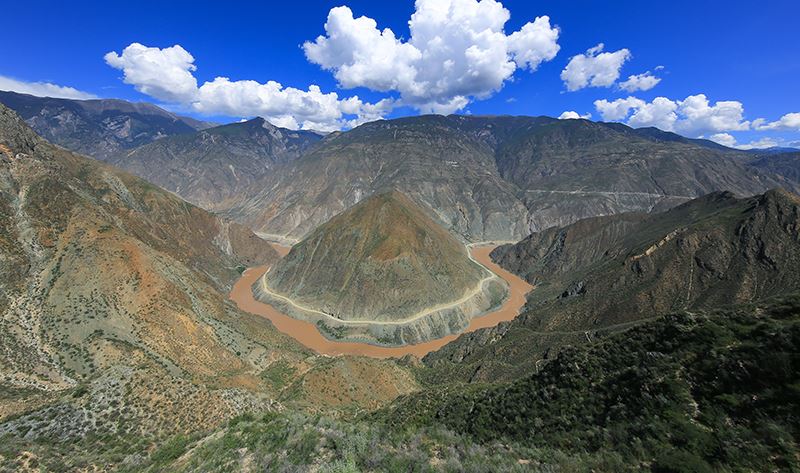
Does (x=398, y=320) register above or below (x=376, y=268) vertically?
below

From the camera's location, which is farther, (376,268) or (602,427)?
(376,268)

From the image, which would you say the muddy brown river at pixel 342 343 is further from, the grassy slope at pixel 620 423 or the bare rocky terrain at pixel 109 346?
the grassy slope at pixel 620 423

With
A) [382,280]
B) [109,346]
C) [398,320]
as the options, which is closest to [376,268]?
[382,280]

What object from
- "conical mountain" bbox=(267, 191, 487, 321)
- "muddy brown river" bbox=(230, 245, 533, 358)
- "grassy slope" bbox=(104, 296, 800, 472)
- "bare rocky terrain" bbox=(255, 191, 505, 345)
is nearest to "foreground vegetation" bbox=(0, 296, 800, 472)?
"grassy slope" bbox=(104, 296, 800, 472)

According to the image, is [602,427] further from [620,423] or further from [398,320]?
[398,320]

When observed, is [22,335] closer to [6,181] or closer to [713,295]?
[6,181]

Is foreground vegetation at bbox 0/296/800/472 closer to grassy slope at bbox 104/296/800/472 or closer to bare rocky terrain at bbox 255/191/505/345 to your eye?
grassy slope at bbox 104/296/800/472

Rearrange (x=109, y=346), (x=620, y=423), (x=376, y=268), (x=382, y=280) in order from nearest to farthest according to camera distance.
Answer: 1. (x=620, y=423)
2. (x=109, y=346)
3. (x=382, y=280)
4. (x=376, y=268)
